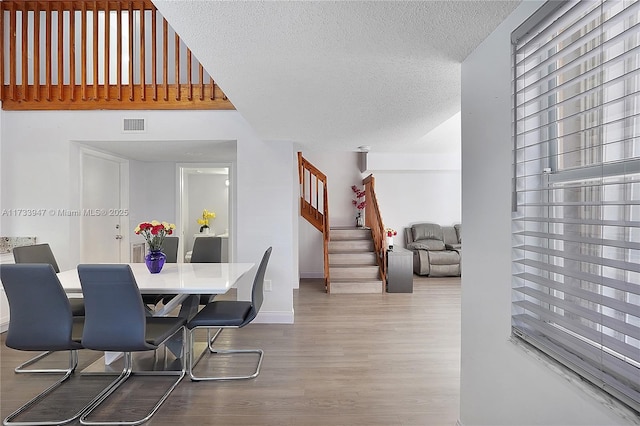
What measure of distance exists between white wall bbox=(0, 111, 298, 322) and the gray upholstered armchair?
355cm

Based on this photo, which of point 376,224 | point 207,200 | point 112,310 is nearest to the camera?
point 112,310

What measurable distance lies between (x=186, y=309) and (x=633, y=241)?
10.2 ft

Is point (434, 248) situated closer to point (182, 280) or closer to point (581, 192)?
point (182, 280)

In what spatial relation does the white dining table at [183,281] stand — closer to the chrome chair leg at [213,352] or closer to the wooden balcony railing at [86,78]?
the chrome chair leg at [213,352]

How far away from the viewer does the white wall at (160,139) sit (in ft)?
13.3

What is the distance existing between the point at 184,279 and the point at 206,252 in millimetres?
1226

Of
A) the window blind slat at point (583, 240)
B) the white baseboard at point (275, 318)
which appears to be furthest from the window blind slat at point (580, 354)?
the white baseboard at point (275, 318)

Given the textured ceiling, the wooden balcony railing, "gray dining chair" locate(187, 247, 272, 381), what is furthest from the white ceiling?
"gray dining chair" locate(187, 247, 272, 381)

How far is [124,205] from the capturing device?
540 cm

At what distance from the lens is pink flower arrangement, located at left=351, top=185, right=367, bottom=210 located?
7406 mm

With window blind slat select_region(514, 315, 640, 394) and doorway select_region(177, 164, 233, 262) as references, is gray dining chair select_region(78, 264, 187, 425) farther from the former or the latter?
doorway select_region(177, 164, 233, 262)

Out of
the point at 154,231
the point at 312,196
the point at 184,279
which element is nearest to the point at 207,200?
the point at 312,196

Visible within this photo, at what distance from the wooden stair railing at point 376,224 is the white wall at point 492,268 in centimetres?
385

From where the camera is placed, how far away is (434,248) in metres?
6.85
